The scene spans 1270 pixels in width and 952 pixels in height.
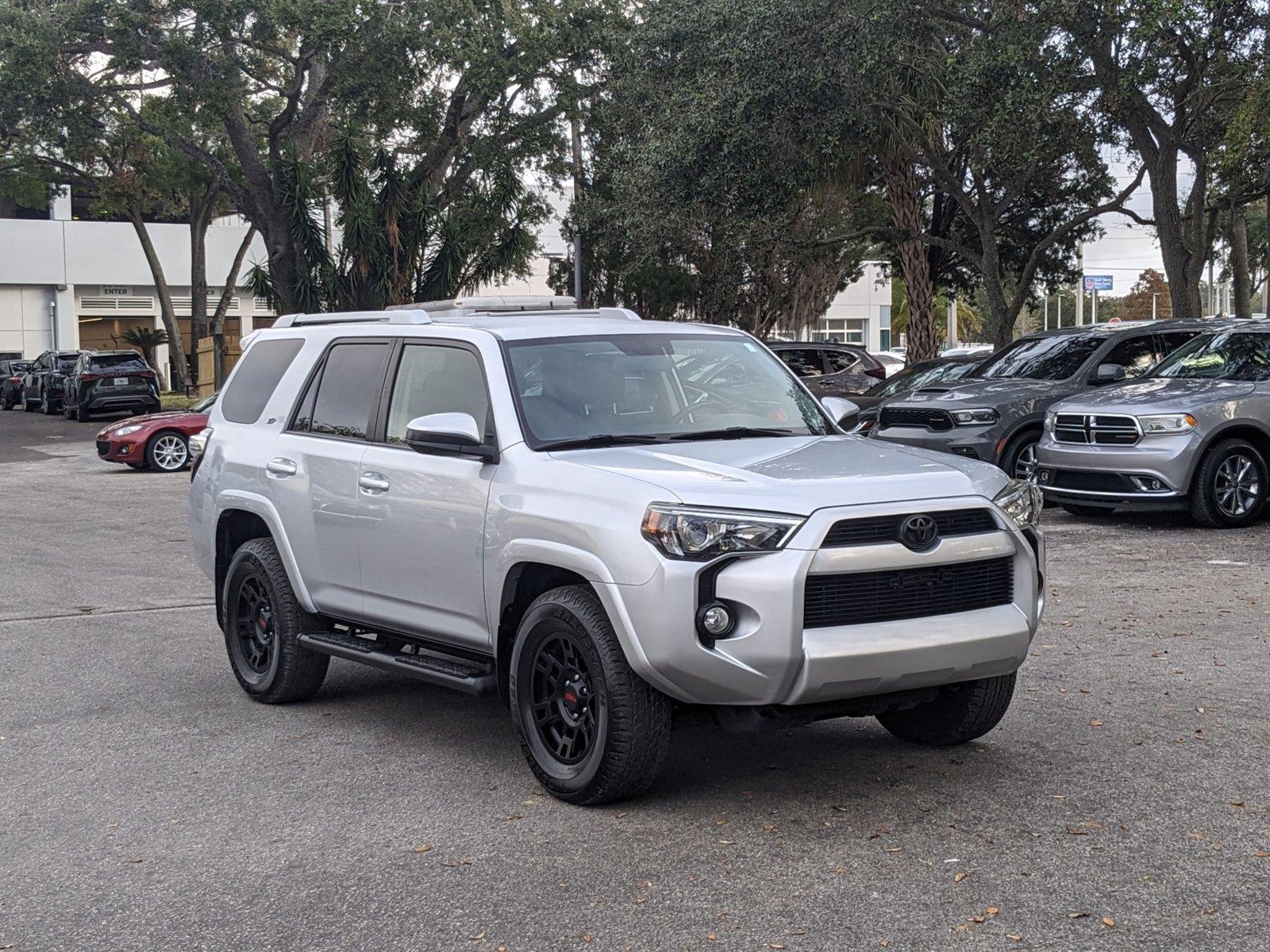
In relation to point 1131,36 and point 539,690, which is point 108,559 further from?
point 1131,36

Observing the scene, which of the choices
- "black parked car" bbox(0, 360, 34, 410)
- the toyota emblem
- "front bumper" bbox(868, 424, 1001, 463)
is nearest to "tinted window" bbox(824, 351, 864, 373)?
"front bumper" bbox(868, 424, 1001, 463)

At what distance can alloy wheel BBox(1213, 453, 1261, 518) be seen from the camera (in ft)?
44.5

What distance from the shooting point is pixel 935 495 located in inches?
213

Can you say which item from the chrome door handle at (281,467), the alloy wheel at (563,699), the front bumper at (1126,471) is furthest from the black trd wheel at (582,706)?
the front bumper at (1126,471)

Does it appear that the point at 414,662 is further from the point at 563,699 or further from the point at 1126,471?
the point at 1126,471

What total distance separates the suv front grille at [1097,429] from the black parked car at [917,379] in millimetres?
2793

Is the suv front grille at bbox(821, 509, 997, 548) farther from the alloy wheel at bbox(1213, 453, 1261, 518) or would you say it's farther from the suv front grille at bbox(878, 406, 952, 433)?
the suv front grille at bbox(878, 406, 952, 433)

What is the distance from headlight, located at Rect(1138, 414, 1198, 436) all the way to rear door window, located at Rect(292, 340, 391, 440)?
8.53 meters

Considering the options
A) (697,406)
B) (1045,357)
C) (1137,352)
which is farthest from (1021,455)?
(697,406)

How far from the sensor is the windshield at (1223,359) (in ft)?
46.4

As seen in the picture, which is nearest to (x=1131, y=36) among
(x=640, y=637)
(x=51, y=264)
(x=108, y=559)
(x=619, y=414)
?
(x=108, y=559)

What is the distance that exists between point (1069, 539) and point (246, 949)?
33.2ft

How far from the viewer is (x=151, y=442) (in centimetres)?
2331

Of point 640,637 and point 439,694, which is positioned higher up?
point 640,637
